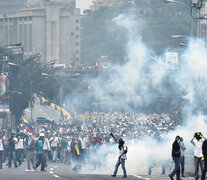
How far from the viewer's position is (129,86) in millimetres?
77500

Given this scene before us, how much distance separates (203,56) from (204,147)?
47.1ft

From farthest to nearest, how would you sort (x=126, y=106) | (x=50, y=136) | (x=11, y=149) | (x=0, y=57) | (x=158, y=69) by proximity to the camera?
1. (x=0, y=57)
2. (x=126, y=106)
3. (x=158, y=69)
4. (x=50, y=136)
5. (x=11, y=149)

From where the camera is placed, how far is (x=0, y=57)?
102375 millimetres

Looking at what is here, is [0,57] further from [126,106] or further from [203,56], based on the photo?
[203,56]

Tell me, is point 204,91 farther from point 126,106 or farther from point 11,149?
point 126,106

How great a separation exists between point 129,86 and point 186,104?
35.6 m

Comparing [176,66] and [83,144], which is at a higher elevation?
[176,66]

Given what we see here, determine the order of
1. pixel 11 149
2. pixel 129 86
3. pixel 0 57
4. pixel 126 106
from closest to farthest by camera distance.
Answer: pixel 11 149, pixel 129 86, pixel 126 106, pixel 0 57

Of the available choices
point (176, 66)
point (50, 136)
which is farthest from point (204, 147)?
point (176, 66)

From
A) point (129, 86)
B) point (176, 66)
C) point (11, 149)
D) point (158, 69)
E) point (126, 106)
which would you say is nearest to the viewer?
point (11, 149)

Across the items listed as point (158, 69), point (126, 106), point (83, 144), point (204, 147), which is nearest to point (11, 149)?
point (83, 144)

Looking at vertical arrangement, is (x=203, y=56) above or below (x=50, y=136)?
above

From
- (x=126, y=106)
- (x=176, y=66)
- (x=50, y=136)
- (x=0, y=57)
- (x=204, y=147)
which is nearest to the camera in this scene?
(x=204, y=147)

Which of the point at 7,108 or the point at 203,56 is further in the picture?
the point at 7,108
